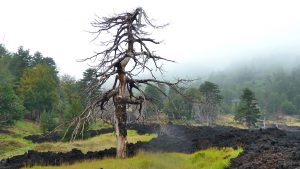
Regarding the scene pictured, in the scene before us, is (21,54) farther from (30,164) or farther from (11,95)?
(30,164)

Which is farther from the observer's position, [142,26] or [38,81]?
[38,81]

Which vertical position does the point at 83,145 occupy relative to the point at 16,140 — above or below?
below

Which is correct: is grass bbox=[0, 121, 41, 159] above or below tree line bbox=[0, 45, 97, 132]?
below

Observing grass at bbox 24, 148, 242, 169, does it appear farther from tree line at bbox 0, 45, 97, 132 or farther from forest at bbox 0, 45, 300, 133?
tree line at bbox 0, 45, 97, 132

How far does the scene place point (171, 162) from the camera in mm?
16938

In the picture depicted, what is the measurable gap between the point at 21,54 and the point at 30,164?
7706 centimetres

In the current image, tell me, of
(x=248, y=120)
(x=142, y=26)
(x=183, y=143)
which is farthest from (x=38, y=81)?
(x=142, y=26)

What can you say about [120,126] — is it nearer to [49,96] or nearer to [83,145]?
[83,145]

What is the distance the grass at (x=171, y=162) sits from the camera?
1534 cm

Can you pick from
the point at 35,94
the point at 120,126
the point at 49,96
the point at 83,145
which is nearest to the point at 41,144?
the point at 83,145

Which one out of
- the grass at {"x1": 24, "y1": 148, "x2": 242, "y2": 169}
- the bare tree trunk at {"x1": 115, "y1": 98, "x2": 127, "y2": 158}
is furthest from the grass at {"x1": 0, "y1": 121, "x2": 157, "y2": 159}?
the grass at {"x1": 24, "y1": 148, "x2": 242, "y2": 169}

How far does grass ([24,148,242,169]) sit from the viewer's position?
50.3 feet

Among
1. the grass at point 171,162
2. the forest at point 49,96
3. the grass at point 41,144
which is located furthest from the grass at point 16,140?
the grass at point 171,162

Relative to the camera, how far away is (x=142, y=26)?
748 inches
